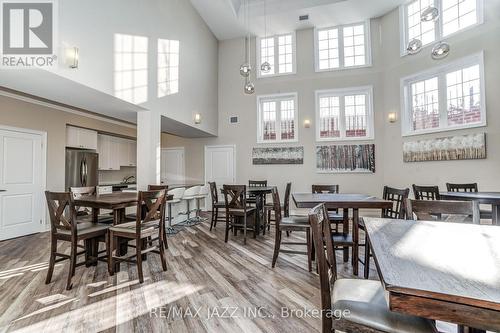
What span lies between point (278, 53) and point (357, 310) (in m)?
7.05

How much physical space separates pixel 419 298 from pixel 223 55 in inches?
304

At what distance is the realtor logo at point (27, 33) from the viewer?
2.48m

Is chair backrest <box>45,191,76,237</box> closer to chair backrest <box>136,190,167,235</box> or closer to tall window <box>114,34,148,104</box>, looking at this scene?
chair backrest <box>136,190,167,235</box>

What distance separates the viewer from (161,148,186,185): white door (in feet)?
24.9

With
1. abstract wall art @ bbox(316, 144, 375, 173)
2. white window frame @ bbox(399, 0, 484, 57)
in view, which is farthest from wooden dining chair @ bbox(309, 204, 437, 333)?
white window frame @ bbox(399, 0, 484, 57)

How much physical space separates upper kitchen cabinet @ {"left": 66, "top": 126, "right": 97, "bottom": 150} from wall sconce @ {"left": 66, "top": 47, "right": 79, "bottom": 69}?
10.8 feet

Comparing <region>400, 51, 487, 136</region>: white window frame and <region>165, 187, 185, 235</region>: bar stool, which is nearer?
<region>400, 51, 487, 136</region>: white window frame

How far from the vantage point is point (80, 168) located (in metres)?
5.42

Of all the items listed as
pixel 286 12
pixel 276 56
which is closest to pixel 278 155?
pixel 276 56

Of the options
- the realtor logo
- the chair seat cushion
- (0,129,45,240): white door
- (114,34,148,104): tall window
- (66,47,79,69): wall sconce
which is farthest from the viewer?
(0,129,45,240): white door

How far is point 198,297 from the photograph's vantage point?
2238 millimetres

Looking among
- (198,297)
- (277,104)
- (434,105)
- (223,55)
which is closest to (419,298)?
(198,297)

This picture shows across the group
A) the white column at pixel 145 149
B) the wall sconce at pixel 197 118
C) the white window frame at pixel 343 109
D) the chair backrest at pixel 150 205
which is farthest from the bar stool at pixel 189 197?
the white window frame at pixel 343 109

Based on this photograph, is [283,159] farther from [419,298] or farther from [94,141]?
[419,298]
